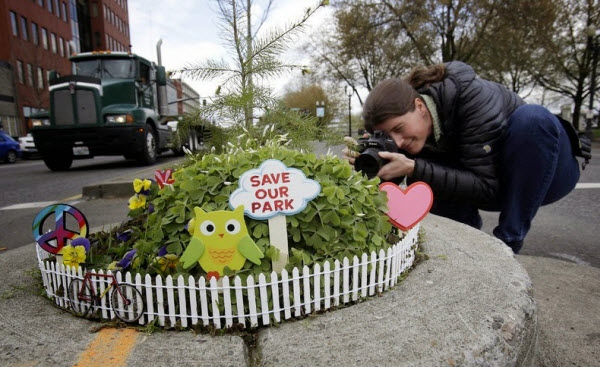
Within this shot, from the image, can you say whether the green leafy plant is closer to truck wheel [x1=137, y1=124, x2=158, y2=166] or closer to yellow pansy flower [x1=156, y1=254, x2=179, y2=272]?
yellow pansy flower [x1=156, y1=254, x2=179, y2=272]

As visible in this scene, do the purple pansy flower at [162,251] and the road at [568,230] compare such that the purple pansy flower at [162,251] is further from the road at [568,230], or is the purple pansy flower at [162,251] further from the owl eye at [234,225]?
the road at [568,230]

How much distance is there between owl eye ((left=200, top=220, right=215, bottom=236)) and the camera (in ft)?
4.06

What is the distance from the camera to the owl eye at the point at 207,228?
4.06 feet

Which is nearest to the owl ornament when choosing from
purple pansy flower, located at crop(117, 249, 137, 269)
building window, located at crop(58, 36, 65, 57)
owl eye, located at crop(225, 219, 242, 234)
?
owl eye, located at crop(225, 219, 242, 234)

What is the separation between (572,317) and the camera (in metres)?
1.76

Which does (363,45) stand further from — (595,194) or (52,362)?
(52,362)

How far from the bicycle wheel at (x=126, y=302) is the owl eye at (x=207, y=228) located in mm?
268

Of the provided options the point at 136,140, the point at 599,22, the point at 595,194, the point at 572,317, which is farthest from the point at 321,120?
the point at 599,22

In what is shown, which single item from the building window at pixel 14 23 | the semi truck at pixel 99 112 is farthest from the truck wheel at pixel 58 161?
the building window at pixel 14 23

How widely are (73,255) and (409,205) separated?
127cm

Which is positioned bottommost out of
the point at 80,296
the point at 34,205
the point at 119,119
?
the point at 34,205

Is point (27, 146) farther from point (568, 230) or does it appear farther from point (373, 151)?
point (568, 230)

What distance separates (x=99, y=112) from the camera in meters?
8.75

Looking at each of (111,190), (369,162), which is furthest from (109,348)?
(111,190)
